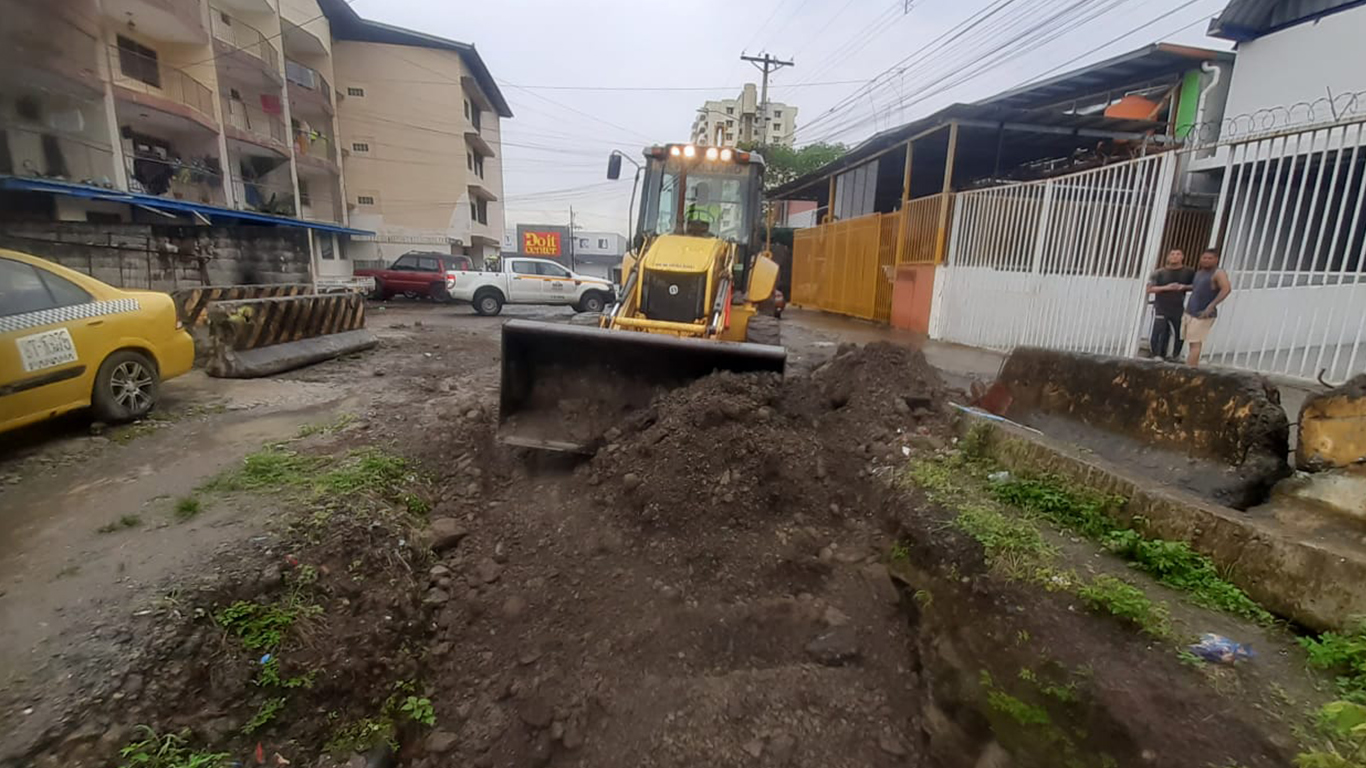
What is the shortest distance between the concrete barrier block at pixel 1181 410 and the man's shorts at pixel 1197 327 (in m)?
3.22

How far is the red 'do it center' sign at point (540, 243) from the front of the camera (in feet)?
180

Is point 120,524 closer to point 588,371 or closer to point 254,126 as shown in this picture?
point 588,371

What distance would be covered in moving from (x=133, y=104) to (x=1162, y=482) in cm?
2023

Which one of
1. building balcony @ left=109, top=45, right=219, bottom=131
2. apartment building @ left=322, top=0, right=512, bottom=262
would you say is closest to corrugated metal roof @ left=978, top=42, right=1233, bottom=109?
building balcony @ left=109, top=45, right=219, bottom=131

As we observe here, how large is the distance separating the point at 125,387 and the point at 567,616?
473cm

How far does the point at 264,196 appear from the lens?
20.3 metres

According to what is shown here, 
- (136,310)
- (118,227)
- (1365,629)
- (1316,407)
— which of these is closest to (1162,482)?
(1316,407)

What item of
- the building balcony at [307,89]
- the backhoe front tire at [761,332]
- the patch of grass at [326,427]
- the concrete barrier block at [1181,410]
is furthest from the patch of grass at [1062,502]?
the building balcony at [307,89]

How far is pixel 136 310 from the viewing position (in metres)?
5.07

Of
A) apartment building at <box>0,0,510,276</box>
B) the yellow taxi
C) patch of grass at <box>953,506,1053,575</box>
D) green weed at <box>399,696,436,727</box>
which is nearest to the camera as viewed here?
green weed at <box>399,696,436,727</box>

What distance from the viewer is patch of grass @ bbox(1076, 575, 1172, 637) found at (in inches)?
87.4

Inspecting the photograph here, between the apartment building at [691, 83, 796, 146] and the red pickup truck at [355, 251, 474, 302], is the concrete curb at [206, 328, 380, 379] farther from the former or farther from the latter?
the red pickup truck at [355, 251, 474, 302]

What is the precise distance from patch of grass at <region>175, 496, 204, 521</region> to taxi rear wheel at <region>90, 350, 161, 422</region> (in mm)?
2187

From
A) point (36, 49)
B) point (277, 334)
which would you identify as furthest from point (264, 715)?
point (277, 334)
